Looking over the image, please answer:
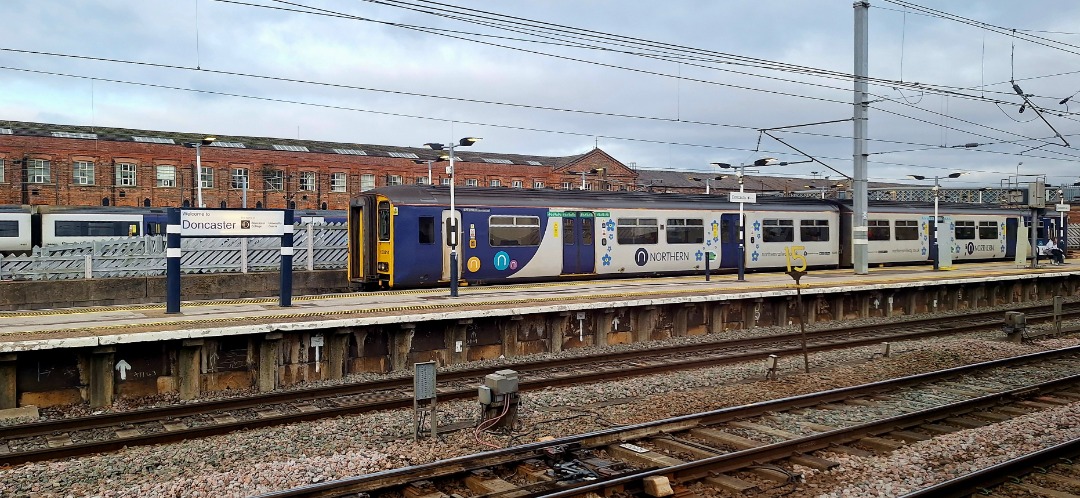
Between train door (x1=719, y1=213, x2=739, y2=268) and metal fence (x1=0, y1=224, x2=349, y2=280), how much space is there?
1304 centimetres

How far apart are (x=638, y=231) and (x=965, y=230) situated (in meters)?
20.5

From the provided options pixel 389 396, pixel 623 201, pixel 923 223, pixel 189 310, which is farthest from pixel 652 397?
pixel 923 223

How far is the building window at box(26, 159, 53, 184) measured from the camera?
46250 millimetres

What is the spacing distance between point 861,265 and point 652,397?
19176mm

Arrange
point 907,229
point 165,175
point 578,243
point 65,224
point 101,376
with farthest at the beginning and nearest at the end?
point 165,175, point 65,224, point 907,229, point 578,243, point 101,376

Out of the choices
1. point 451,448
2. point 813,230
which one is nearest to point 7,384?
point 451,448

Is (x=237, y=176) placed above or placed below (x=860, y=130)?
above

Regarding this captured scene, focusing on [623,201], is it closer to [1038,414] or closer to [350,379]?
[350,379]

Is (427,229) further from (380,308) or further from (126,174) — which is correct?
(126,174)

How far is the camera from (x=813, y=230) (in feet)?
102

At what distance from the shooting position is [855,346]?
59.9 ft

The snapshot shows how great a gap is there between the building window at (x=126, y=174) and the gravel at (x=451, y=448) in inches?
1647

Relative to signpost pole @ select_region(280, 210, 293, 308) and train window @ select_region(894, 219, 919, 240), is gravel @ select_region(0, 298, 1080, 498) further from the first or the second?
train window @ select_region(894, 219, 919, 240)

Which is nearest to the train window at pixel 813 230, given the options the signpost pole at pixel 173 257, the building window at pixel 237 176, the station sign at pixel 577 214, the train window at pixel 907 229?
the train window at pixel 907 229
